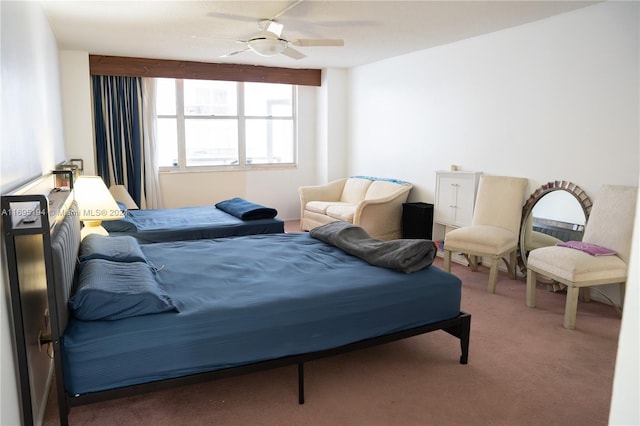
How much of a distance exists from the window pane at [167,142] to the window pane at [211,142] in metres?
0.16

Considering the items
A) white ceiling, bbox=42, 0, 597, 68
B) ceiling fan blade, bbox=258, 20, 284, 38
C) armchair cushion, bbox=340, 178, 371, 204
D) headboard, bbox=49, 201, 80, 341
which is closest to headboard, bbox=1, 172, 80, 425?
headboard, bbox=49, 201, 80, 341

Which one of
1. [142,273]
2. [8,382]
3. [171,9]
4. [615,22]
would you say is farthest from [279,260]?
[615,22]

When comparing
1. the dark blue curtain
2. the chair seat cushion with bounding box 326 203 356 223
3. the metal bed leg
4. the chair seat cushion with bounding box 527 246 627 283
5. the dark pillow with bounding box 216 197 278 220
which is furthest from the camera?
the dark blue curtain

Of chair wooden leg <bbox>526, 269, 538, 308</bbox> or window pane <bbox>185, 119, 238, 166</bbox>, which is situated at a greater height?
window pane <bbox>185, 119, 238, 166</bbox>

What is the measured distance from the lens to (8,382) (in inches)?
66.7

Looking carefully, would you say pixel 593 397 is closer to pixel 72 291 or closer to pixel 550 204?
pixel 550 204

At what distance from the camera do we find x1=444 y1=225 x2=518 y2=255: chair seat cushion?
393 centimetres

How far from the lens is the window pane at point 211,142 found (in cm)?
667

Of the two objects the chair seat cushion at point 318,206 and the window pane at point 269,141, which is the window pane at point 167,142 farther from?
the chair seat cushion at point 318,206

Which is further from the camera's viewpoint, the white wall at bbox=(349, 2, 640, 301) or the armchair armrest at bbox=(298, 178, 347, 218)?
the armchair armrest at bbox=(298, 178, 347, 218)

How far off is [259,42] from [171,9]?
72 centimetres

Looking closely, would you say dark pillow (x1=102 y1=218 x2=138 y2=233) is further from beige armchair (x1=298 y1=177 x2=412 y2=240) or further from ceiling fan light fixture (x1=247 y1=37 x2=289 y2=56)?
beige armchair (x1=298 y1=177 x2=412 y2=240)

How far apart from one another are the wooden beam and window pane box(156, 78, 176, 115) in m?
0.27

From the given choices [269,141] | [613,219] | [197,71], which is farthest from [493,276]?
[197,71]
